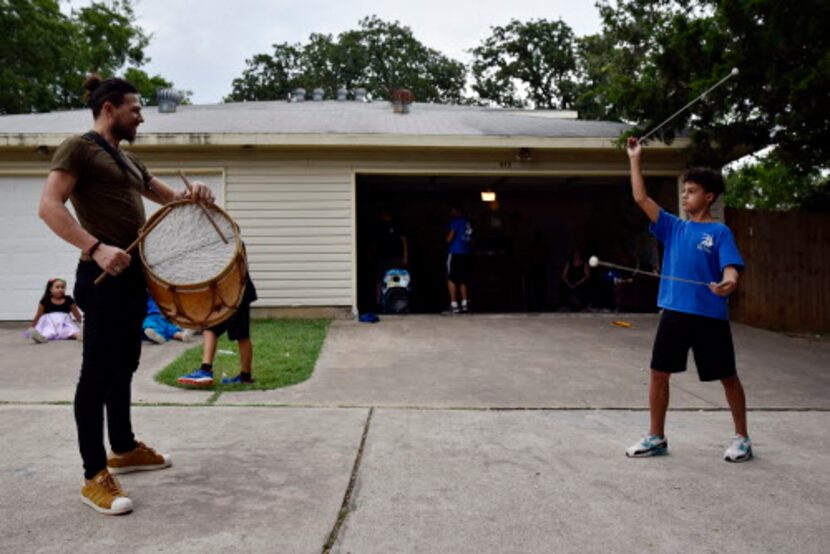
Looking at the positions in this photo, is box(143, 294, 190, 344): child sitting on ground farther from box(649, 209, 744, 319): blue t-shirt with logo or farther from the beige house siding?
box(649, 209, 744, 319): blue t-shirt with logo

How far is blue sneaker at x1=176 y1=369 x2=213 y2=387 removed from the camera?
17.7 feet

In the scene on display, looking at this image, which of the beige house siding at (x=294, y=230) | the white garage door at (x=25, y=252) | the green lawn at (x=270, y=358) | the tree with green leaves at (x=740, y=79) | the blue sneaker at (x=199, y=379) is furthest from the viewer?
the beige house siding at (x=294, y=230)

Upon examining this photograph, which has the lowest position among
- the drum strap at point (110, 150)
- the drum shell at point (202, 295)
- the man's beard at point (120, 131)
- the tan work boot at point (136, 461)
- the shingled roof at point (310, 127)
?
the tan work boot at point (136, 461)

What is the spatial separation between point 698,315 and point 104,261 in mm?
2926

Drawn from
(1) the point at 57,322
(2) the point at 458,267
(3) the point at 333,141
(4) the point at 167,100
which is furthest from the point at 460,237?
(4) the point at 167,100

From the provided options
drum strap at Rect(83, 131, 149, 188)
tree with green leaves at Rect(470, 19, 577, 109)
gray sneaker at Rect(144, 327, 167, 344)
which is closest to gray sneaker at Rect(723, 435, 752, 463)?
drum strap at Rect(83, 131, 149, 188)

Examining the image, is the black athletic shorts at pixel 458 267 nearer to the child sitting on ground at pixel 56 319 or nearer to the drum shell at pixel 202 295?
the child sitting on ground at pixel 56 319

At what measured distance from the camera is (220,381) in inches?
224

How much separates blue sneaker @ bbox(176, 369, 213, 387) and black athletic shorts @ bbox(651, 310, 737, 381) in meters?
3.54

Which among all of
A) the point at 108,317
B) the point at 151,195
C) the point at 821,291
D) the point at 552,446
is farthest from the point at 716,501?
the point at 821,291

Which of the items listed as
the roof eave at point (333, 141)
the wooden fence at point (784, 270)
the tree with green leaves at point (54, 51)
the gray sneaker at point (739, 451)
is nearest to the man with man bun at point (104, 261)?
the gray sneaker at point (739, 451)

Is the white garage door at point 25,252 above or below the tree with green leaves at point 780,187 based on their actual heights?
below

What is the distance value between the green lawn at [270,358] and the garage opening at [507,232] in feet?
15.3

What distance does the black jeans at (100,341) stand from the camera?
284cm
